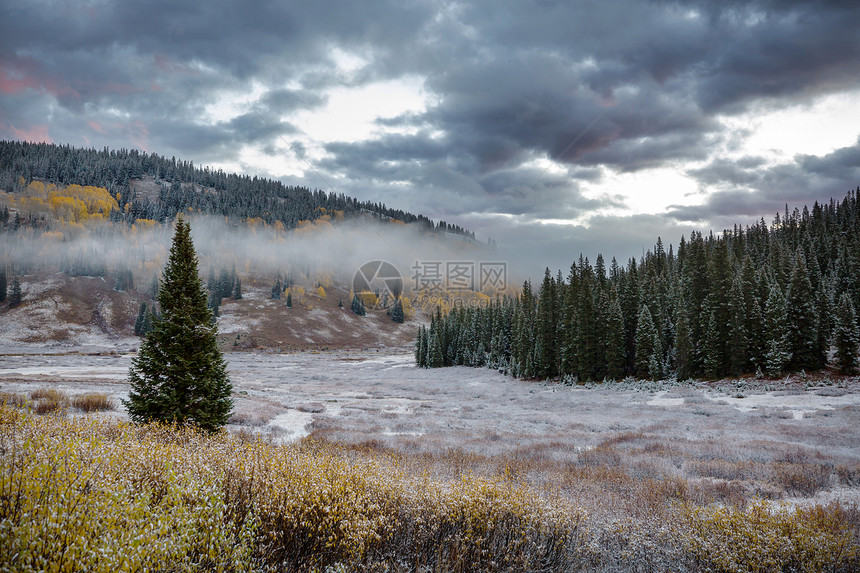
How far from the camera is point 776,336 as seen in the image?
47.8 metres

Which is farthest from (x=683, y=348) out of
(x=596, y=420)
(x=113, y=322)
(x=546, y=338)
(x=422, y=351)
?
(x=113, y=322)

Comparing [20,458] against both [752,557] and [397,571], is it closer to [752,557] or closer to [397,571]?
[397,571]

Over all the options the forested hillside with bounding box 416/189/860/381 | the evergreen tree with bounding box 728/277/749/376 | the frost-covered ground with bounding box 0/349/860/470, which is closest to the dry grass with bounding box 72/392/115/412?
the frost-covered ground with bounding box 0/349/860/470

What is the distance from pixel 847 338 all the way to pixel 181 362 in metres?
59.9

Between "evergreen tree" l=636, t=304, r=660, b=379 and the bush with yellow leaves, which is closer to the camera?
the bush with yellow leaves

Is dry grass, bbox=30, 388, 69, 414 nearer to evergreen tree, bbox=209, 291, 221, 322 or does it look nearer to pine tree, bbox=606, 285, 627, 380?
pine tree, bbox=606, 285, 627, 380

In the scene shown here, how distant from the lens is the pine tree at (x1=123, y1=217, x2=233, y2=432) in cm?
1542

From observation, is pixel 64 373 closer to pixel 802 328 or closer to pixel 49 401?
pixel 49 401

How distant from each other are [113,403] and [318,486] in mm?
24475

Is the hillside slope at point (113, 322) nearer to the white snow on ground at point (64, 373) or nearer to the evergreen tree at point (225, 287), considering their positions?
the evergreen tree at point (225, 287)

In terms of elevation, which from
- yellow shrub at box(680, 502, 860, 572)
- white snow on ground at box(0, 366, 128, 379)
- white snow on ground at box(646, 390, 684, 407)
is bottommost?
white snow on ground at box(0, 366, 128, 379)

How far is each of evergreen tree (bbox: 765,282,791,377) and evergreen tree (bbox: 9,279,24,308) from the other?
674ft

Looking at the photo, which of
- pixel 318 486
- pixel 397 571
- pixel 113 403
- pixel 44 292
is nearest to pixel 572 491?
pixel 397 571

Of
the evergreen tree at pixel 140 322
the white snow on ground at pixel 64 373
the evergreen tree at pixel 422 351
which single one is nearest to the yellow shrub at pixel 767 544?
the white snow on ground at pixel 64 373
